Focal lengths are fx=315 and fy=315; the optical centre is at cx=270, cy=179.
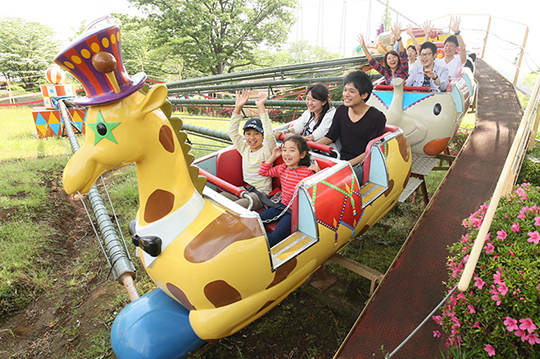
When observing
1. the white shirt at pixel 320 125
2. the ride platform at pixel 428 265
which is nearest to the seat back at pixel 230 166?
the white shirt at pixel 320 125

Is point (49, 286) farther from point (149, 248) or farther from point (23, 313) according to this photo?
point (149, 248)

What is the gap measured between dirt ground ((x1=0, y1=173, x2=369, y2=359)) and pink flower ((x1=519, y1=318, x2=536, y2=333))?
139 centimetres

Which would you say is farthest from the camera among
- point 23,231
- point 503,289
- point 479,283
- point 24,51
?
point 24,51

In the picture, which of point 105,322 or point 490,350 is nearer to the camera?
point 490,350

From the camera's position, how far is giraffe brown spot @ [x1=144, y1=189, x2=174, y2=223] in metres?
1.67

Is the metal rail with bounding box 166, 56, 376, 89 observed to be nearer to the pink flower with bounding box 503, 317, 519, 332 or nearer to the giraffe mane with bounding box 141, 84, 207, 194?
the giraffe mane with bounding box 141, 84, 207, 194

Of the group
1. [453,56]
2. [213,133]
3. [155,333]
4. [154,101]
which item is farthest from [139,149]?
[453,56]

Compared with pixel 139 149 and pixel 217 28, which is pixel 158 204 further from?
pixel 217 28

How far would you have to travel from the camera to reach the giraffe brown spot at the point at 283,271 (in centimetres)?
188

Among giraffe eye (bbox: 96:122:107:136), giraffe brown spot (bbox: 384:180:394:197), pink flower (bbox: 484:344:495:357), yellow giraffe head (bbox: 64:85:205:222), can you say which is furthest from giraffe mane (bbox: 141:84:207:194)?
giraffe brown spot (bbox: 384:180:394:197)

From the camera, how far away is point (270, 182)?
273 centimetres

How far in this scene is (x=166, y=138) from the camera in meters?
1.60

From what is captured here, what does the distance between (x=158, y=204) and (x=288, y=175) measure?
111cm

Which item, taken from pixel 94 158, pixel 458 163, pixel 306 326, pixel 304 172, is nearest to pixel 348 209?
pixel 304 172
